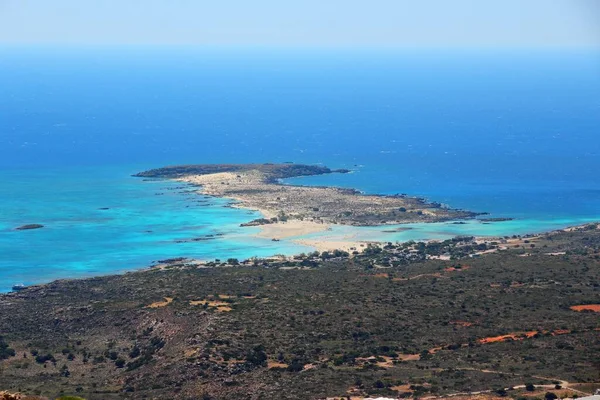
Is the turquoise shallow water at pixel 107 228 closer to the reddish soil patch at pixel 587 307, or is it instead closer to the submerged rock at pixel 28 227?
the submerged rock at pixel 28 227

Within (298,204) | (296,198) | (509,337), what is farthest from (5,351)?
(296,198)

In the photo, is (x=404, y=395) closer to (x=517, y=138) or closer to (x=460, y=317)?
(x=460, y=317)

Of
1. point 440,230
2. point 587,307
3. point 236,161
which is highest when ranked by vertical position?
point 236,161

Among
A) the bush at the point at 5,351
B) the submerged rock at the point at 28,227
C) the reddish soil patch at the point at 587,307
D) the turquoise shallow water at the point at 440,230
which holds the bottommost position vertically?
the bush at the point at 5,351

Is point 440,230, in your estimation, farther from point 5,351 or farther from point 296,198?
point 5,351

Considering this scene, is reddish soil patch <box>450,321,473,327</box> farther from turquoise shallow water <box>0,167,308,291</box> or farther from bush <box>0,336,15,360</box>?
turquoise shallow water <box>0,167,308,291</box>

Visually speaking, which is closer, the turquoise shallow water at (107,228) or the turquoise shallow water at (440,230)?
the turquoise shallow water at (107,228)

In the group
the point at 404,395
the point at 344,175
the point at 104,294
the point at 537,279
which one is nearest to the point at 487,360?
the point at 404,395

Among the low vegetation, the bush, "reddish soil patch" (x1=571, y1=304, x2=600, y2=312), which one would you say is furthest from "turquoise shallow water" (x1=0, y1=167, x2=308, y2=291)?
"reddish soil patch" (x1=571, y1=304, x2=600, y2=312)

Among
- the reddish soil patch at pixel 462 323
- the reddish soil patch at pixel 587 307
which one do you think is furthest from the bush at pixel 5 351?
the reddish soil patch at pixel 587 307
